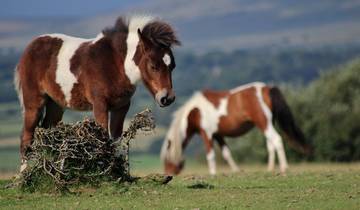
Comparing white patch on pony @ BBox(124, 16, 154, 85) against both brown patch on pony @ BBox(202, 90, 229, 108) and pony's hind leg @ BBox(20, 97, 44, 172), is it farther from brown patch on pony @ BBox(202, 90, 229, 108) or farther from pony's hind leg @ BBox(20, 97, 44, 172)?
brown patch on pony @ BBox(202, 90, 229, 108)

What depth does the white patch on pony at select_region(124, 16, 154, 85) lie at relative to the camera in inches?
468

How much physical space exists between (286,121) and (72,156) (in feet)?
31.8

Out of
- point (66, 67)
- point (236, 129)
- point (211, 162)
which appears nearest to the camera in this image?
point (66, 67)

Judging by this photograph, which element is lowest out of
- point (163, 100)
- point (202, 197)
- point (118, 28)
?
point (202, 197)

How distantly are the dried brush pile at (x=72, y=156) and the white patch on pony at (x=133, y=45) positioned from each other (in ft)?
2.49

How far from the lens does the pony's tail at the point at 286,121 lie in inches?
782

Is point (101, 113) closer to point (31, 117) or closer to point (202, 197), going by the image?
point (31, 117)

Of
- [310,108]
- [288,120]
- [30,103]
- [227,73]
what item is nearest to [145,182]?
[30,103]

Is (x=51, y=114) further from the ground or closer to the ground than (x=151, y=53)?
closer to the ground

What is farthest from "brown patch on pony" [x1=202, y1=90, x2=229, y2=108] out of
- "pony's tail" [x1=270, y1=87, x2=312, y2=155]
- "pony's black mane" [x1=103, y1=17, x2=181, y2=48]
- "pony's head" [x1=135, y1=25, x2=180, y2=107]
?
"pony's head" [x1=135, y1=25, x2=180, y2=107]

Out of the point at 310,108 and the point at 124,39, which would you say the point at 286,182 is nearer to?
→ the point at 124,39

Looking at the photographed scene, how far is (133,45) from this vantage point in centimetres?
1200

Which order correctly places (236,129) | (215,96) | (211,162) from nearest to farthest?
(211,162) → (236,129) → (215,96)

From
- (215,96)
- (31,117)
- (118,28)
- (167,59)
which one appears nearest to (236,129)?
(215,96)
